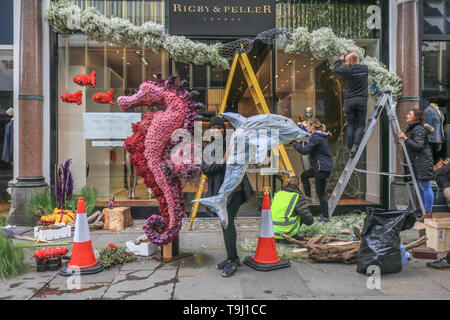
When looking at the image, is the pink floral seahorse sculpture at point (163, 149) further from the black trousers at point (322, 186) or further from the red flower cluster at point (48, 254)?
the black trousers at point (322, 186)

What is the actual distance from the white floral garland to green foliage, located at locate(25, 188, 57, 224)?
337 centimetres

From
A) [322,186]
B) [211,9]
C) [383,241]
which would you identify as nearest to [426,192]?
[322,186]

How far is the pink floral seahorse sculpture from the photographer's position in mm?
4270

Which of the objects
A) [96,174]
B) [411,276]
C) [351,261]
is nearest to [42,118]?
[96,174]

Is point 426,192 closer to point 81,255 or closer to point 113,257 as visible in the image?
point 113,257

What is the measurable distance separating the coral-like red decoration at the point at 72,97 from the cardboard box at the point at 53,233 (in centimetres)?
279

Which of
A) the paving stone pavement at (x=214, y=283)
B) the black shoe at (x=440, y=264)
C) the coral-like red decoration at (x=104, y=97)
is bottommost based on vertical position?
the paving stone pavement at (x=214, y=283)

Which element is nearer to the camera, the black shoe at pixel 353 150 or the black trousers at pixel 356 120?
the black trousers at pixel 356 120

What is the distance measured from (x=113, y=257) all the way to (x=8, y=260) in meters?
1.19

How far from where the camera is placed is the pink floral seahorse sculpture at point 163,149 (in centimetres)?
427

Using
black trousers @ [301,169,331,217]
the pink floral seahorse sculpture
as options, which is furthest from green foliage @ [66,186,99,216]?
black trousers @ [301,169,331,217]

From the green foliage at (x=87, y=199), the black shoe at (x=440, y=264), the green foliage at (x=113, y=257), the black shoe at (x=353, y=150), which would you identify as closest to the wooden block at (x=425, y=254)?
the black shoe at (x=440, y=264)

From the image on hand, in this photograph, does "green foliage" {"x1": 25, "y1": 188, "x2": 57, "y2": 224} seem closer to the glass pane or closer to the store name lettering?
the glass pane

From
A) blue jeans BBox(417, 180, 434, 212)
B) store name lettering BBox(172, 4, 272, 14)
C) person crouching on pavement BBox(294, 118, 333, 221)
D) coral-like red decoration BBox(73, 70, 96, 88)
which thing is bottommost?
blue jeans BBox(417, 180, 434, 212)
